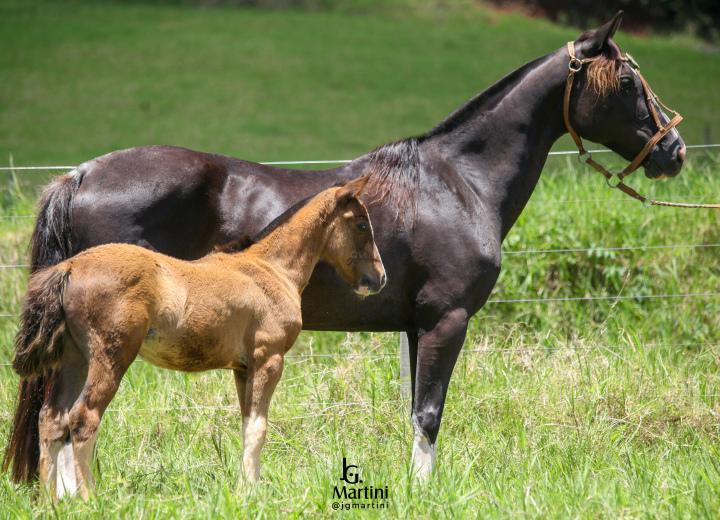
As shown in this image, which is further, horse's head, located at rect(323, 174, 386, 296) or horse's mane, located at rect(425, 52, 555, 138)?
horse's mane, located at rect(425, 52, 555, 138)

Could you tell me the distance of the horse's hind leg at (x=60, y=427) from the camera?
2.93m

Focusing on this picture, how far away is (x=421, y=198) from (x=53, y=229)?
1987 mm

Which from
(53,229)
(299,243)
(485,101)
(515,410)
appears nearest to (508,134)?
(485,101)

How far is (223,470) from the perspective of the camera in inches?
141

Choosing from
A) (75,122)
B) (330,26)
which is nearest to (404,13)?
(330,26)

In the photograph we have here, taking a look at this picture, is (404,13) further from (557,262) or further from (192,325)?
(192,325)

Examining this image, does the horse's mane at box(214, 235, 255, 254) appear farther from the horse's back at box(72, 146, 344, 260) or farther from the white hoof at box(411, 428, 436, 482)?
the white hoof at box(411, 428, 436, 482)

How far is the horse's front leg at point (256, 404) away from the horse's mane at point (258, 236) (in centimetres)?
60

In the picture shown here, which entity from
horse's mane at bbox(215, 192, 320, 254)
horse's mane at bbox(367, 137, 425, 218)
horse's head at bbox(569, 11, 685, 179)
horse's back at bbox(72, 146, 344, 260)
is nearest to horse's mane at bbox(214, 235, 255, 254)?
horse's mane at bbox(215, 192, 320, 254)

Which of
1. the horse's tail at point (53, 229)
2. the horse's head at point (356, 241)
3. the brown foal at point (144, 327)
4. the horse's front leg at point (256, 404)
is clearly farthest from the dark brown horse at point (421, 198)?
the horse's front leg at point (256, 404)

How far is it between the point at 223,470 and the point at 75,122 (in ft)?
67.9

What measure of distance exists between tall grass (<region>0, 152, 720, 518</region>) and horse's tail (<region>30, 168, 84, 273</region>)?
3.81ft

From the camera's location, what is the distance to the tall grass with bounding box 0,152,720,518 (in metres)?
3.16

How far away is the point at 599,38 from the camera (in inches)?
151
